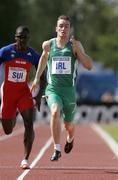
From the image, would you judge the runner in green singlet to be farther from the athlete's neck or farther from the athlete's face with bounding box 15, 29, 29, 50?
the athlete's face with bounding box 15, 29, 29, 50

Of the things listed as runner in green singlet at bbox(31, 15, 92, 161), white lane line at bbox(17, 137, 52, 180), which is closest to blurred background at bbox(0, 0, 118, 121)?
white lane line at bbox(17, 137, 52, 180)

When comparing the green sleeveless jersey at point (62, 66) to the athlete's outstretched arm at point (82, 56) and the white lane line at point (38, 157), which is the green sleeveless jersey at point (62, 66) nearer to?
the athlete's outstretched arm at point (82, 56)

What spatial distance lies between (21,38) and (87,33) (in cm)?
8659

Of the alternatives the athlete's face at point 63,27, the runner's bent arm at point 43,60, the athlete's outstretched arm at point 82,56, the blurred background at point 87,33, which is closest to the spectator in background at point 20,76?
the runner's bent arm at point 43,60

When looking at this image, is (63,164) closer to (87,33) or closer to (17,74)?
(17,74)

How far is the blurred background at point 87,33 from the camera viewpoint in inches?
1649

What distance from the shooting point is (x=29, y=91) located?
541 inches

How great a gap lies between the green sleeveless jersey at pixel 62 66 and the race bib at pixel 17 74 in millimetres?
482

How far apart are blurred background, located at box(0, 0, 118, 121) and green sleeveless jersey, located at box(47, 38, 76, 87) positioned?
21.3m

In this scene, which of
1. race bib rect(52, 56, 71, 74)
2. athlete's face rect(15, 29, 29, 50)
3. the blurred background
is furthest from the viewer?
the blurred background

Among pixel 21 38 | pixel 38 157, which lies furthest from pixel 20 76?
pixel 38 157

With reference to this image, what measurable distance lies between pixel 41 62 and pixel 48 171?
173 cm

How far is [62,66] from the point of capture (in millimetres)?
13633

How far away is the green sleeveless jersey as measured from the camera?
13.7 metres
